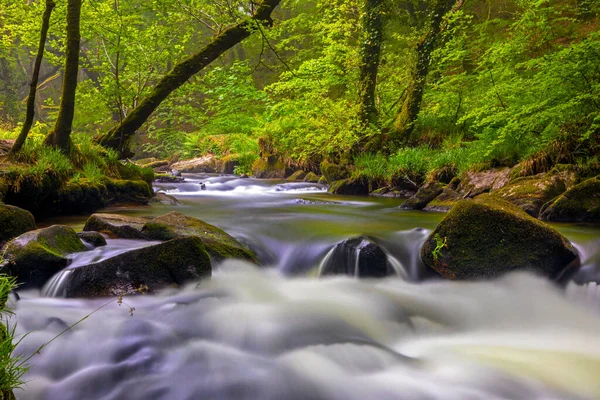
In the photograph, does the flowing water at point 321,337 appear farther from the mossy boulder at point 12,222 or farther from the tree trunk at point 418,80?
the tree trunk at point 418,80

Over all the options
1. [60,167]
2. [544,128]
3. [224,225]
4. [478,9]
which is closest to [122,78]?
[60,167]

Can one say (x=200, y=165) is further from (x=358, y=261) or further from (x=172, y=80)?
(x=358, y=261)

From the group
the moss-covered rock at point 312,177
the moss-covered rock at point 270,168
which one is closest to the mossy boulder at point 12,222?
the moss-covered rock at point 312,177

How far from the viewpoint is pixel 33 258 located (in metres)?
3.55

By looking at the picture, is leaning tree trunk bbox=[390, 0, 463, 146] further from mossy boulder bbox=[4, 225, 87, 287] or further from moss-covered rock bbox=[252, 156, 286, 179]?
Answer: mossy boulder bbox=[4, 225, 87, 287]

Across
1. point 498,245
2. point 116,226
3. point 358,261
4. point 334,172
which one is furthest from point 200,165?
point 498,245

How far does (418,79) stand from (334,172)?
3.45 metres

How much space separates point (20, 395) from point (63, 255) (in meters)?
1.73

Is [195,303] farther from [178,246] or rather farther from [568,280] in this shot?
[568,280]

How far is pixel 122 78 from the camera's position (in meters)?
9.51

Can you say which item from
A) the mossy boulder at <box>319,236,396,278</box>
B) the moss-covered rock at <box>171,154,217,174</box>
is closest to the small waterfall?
the mossy boulder at <box>319,236,396,278</box>

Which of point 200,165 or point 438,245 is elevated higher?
point 200,165

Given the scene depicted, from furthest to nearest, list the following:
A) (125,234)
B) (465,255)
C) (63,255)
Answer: (125,234), (465,255), (63,255)

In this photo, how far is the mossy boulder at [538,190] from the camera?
5992 mm
